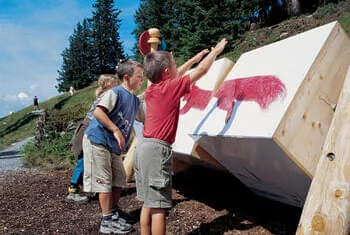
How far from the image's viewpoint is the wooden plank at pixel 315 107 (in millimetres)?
2076

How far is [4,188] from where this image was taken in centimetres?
509

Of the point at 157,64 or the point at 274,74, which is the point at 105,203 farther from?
the point at 274,74

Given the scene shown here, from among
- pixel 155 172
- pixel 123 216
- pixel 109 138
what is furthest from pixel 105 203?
pixel 155 172

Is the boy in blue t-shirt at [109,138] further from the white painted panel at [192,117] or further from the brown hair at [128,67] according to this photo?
the white painted panel at [192,117]

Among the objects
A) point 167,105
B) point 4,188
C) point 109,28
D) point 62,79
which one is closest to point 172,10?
point 109,28

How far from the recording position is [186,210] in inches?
134

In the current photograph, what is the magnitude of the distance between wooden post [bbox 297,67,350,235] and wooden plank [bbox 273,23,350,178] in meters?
0.13

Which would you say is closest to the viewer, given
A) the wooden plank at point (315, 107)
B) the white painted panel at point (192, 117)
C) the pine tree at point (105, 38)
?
the wooden plank at point (315, 107)

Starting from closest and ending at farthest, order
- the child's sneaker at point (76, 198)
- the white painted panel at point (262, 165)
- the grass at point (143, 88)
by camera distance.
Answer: the white painted panel at point (262, 165), the child's sneaker at point (76, 198), the grass at point (143, 88)

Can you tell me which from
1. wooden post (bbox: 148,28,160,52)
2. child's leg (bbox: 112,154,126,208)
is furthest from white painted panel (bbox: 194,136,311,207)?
wooden post (bbox: 148,28,160,52)

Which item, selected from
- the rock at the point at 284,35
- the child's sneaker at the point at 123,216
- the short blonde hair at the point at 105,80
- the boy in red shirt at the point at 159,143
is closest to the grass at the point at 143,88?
the rock at the point at 284,35

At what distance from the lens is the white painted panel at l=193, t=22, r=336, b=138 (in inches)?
84.7

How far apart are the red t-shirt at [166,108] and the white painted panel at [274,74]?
0.38 meters

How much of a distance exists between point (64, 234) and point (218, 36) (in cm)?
1398
